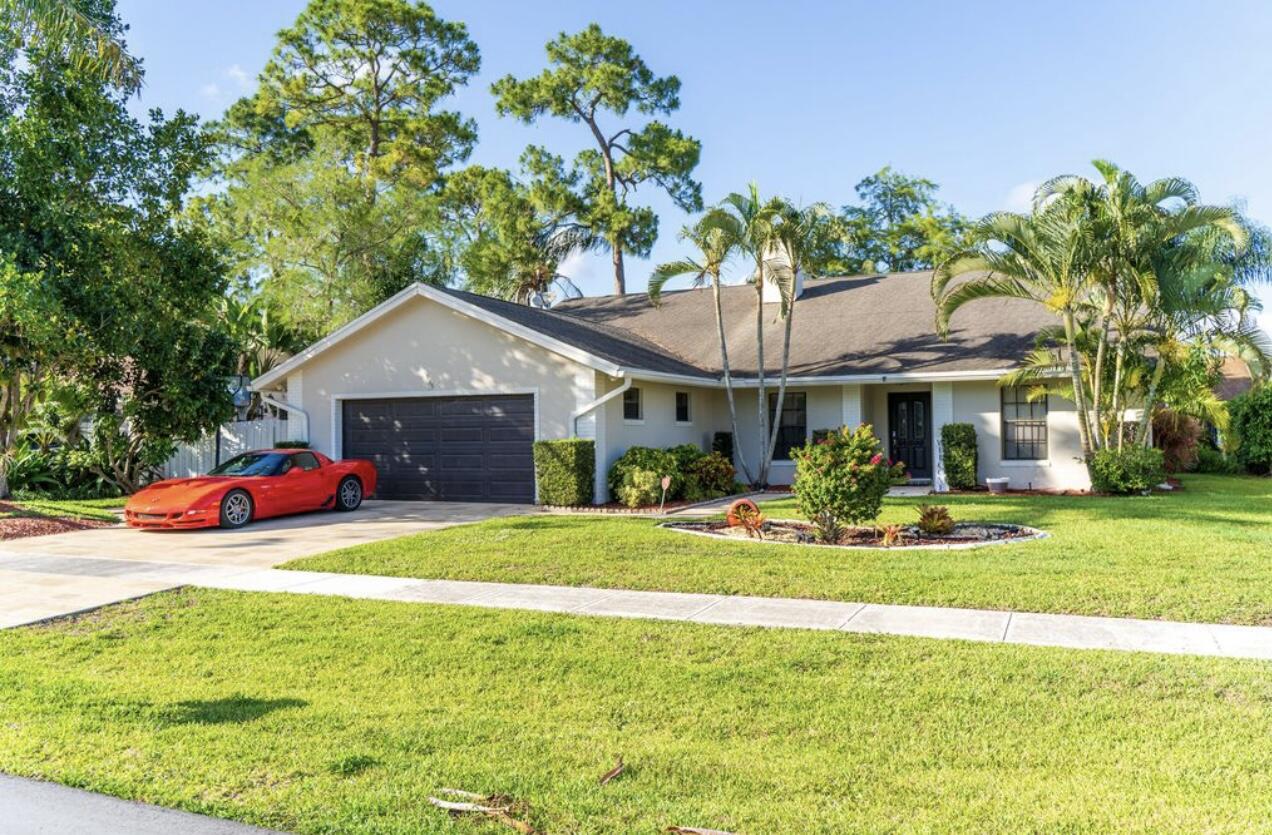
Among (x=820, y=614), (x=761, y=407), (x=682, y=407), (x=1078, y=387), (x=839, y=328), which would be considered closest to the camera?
(x=820, y=614)

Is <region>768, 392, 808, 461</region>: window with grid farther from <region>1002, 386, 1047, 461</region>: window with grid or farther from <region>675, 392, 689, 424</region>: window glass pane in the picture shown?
<region>1002, 386, 1047, 461</region>: window with grid

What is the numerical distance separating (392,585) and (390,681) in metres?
3.41

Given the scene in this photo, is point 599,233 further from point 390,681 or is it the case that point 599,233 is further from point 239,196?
point 390,681

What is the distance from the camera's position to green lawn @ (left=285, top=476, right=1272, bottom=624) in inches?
307

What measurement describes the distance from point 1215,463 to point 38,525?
26.1 m

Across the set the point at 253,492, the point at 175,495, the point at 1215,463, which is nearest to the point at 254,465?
the point at 253,492

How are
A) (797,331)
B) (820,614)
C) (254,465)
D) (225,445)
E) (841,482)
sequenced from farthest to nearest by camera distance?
(225,445) → (797,331) → (254,465) → (841,482) → (820,614)

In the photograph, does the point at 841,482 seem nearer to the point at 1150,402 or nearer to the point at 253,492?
the point at 1150,402

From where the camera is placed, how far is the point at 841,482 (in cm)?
1088

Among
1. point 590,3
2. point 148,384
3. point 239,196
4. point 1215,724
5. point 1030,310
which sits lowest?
point 1215,724

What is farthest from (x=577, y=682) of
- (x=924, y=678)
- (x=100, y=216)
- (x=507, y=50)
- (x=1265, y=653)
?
(x=507, y=50)

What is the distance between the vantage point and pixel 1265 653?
6047 millimetres

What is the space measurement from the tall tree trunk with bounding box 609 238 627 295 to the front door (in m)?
16.5

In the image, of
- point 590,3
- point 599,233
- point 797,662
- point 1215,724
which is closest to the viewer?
point 1215,724
